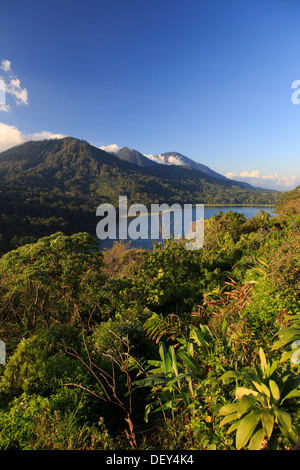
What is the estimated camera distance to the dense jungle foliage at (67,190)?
112ft

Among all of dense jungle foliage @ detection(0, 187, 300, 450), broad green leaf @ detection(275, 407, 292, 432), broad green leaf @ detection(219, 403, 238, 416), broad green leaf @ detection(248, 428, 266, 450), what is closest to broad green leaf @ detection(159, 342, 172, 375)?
dense jungle foliage @ detection(0, 187, 300, 450)

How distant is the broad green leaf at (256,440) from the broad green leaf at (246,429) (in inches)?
1.0

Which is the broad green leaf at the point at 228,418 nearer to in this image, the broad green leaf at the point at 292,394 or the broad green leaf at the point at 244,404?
the broad green leaf at the point at 244,404

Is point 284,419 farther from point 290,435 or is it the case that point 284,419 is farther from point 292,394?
point 292,394

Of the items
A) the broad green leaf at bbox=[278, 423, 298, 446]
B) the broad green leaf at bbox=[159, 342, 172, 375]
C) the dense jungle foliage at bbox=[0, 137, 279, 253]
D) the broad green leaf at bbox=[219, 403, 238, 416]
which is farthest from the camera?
the dense jungle foliage at bbox=[0, 137, 279, 253]

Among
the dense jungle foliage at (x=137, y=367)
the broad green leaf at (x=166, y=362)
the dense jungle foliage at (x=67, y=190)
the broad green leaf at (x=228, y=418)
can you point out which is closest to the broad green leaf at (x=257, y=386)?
the dense jungle foliage at (x=137, y=367)

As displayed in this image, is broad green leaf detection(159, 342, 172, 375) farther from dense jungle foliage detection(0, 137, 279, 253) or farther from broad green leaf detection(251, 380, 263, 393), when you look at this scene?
dense jungle foliage detection(0, 137, 279, 253)

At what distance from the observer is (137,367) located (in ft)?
8.16

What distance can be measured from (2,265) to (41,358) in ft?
8.26

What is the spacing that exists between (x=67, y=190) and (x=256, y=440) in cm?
8301

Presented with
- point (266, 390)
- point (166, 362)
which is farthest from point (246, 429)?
point (166, 362)

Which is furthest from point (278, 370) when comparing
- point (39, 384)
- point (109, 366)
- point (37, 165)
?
point (37, 165)

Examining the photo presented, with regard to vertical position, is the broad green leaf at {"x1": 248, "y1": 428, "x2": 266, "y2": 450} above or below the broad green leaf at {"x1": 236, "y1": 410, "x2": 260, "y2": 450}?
below

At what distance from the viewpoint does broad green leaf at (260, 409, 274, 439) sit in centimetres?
139
